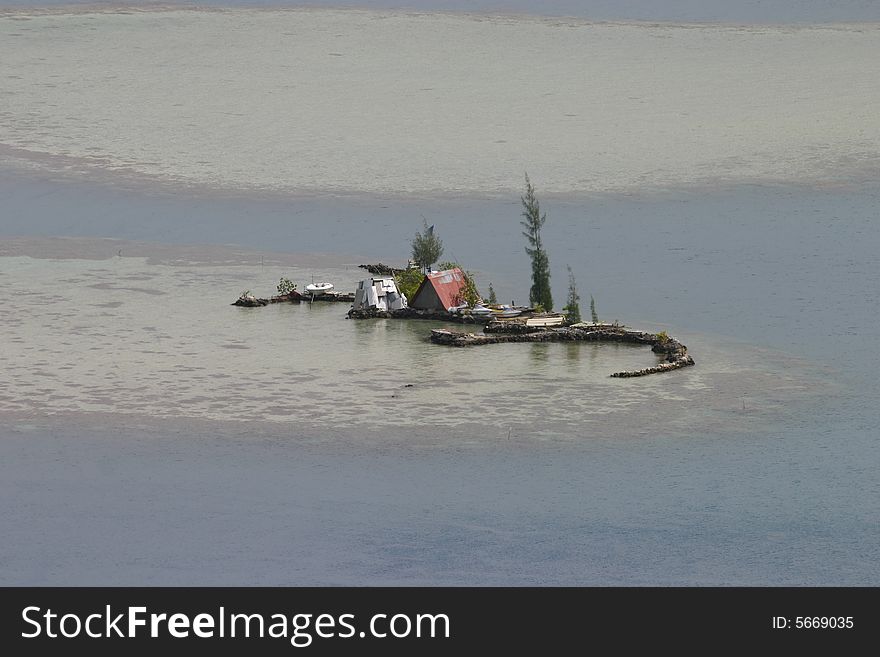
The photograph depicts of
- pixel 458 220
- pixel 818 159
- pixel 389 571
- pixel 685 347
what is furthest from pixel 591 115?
pixel 389 571

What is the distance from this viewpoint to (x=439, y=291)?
102 ft

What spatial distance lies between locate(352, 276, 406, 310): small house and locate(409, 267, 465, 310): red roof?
1.11 ft

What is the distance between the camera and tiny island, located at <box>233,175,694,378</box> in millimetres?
29656

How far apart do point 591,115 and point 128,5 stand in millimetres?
18555

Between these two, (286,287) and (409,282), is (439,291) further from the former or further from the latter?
(286,287)

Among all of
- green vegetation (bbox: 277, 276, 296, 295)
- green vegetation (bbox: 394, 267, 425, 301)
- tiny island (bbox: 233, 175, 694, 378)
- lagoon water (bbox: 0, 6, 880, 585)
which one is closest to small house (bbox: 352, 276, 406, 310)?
tiny island (bbox: 233, 175, 694, 378)

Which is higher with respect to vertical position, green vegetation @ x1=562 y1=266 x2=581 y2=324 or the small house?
the small house

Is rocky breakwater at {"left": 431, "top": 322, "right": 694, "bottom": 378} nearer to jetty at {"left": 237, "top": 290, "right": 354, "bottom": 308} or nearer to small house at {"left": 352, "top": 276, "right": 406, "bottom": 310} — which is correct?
small house at {"left": 352, "top": 276, "right": 406, "bottom": 310}

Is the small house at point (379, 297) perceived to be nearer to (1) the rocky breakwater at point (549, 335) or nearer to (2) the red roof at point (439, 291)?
(2) the red roof at point (439, 291)

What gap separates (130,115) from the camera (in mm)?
47219

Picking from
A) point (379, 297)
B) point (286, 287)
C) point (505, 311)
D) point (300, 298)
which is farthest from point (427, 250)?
point (505, 311)

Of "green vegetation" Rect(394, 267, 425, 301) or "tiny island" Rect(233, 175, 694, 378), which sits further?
"green vegetation" Rect(394, 267, 425, 301)

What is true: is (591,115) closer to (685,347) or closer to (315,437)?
(685,347)

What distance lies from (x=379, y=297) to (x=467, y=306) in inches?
58.8
